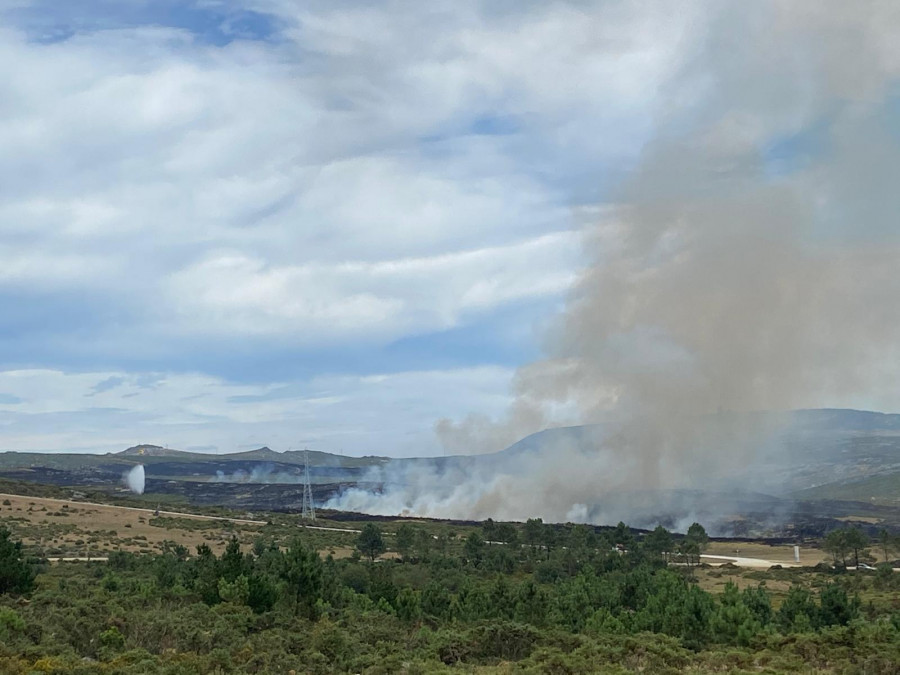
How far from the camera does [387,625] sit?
149 feet

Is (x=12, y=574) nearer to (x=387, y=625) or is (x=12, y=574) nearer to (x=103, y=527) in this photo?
(x=387, y=625)

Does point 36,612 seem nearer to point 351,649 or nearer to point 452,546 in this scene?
point 351,649

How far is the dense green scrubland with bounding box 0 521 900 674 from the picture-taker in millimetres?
31094

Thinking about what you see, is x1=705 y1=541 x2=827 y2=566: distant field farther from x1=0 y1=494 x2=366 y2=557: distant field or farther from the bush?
the bush

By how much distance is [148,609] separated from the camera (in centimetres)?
4278

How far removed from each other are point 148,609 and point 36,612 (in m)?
5.57

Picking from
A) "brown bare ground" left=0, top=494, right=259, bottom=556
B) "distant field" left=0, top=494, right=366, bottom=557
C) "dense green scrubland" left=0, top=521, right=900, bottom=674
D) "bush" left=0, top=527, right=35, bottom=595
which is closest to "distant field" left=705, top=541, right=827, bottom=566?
"dense green scrubland" left=0, top=521, right=900, bottom=674

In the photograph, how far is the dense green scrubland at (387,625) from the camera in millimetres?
31094

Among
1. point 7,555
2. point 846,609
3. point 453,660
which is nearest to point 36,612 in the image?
point 7,555

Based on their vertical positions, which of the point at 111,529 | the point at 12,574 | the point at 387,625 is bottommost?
the point at 111,529

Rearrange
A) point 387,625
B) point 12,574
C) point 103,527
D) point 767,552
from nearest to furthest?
point 387,625, point 12,574, point 103,527, point 767,552

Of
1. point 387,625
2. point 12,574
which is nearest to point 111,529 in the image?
point 12,574

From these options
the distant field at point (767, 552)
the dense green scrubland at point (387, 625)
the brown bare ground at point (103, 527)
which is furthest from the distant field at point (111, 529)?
the distant field at point (767, 552)

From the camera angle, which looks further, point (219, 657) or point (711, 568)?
point (711, 568)
